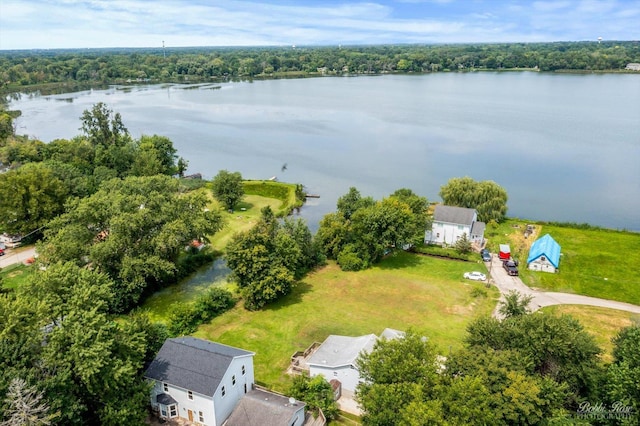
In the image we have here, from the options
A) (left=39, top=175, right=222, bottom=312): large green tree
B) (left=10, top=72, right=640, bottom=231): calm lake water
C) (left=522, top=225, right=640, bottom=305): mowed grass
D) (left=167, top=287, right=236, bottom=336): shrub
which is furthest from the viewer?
(left=10, top=72, right=640, bottom=231): calm lake water

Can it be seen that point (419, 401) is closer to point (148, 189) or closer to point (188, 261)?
point (188, 261)

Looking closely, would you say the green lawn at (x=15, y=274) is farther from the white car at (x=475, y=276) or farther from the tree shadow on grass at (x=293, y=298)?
the white car at (x=475, y=276)

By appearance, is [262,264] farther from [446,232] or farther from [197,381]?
[446,232]

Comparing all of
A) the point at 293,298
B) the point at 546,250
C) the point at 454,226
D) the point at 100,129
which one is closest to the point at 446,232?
the point at 454,226

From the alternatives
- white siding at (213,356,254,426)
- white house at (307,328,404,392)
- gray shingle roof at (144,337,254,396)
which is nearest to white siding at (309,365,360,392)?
white house at (307,328,404,392)

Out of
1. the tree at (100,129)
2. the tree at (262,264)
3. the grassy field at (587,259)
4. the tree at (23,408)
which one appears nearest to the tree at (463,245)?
the grassy field at (587,259)

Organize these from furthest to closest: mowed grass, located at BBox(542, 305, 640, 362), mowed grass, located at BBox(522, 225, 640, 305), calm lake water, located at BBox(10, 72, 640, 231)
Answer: calm lake water, located at BBox(10, 72, 640, 231)
mowed grass, located at BBox(522, 225, 640, 305)
mowed grass, located at BBox(542, 305, 640, 362)

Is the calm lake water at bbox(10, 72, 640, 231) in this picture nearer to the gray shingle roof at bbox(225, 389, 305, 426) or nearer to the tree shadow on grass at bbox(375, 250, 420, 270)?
the tree shadow on grass at bbox(375, 250, 420, 270)
